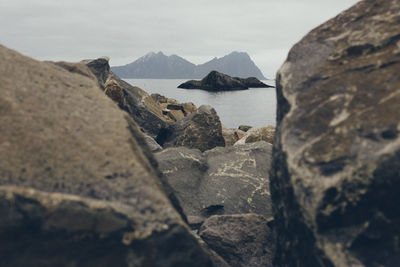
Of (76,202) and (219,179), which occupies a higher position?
(76,202)

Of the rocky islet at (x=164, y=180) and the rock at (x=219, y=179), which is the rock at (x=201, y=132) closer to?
the rock at (x=219, y=179)

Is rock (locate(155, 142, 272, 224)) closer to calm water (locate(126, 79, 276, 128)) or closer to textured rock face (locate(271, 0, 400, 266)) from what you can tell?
textured rock face (locate(271, 0, 400, 266))

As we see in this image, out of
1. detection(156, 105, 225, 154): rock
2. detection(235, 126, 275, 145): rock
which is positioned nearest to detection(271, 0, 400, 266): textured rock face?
detection(156, 105, 225, 154): rock

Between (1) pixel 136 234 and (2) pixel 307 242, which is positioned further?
(2) pixel 307 242

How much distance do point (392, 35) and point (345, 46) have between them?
509 mm

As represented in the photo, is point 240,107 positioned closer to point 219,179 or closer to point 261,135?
point 261,135

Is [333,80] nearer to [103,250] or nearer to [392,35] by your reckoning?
[392,35]

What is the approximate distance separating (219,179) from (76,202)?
4272 mm

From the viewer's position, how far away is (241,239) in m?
5.54

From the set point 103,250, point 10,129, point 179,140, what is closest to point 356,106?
point 103,250

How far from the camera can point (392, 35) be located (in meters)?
4.55

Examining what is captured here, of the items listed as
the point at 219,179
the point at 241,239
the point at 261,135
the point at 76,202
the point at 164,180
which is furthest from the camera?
the point at 261,135

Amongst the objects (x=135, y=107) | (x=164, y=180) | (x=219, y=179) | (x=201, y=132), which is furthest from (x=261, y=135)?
(x=164, y=180)

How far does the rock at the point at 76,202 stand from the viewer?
131 inches
